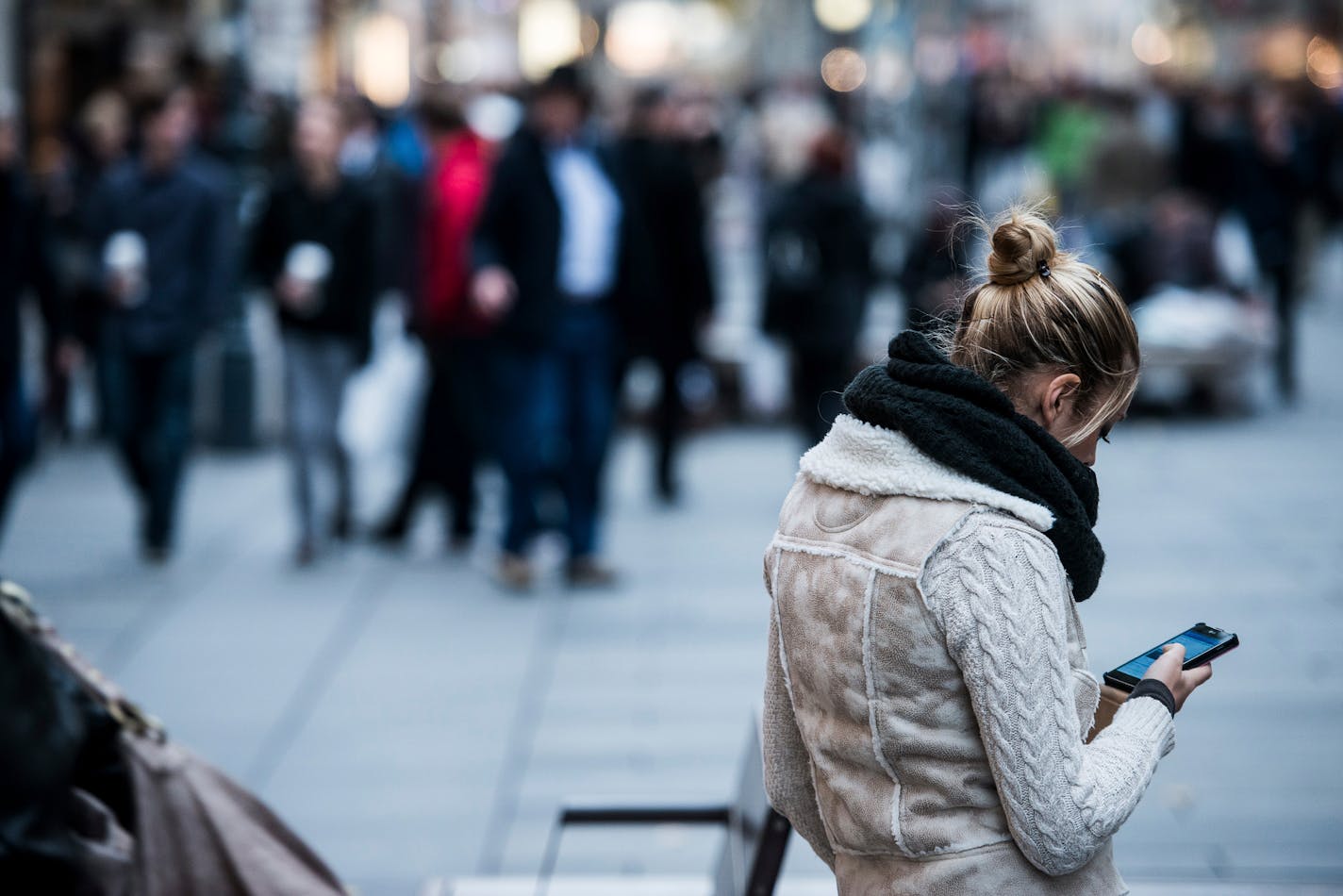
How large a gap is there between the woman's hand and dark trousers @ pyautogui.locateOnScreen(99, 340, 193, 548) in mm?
6554

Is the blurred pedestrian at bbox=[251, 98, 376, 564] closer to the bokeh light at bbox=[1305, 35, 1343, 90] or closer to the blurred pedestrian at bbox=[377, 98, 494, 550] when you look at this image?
the blurred pedestrian at bbox=[377, 98, 494, 550]

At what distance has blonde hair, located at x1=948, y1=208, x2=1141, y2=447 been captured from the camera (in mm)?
2041

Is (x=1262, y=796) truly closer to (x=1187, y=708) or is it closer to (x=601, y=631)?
(x=1187, y=708)

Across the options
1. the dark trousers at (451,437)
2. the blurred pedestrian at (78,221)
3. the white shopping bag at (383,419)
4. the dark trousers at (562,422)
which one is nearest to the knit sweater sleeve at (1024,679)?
the dark trousers at (562,422)

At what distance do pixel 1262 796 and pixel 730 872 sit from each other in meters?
2.44

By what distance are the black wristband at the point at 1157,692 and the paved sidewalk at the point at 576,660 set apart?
2085mm

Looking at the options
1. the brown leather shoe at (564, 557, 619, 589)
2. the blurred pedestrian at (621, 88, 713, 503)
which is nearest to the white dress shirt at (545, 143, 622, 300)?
the blurred pedestrian at (621, 88, 713, 503)

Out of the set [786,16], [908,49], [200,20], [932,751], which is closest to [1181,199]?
[908,49]

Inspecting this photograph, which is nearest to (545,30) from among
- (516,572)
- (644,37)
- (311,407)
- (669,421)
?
(644,37)

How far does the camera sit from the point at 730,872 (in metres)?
3.12

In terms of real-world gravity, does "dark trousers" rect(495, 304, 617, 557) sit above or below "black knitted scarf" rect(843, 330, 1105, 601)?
below

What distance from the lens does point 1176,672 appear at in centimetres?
212

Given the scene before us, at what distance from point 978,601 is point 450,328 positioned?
6.15m

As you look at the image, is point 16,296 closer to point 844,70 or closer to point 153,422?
point 153,422
